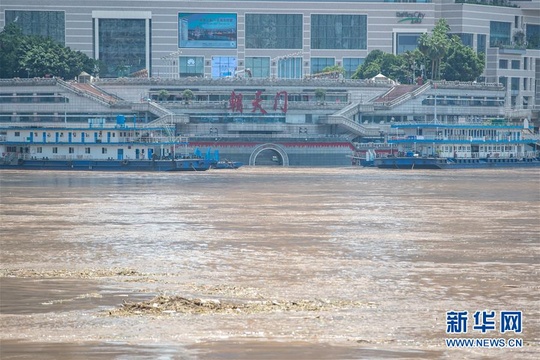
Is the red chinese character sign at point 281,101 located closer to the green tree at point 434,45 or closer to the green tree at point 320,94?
the green tree at point 320,94

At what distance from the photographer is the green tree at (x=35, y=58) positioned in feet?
629

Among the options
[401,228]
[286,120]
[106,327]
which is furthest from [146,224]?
[286,120]

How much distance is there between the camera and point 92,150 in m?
152

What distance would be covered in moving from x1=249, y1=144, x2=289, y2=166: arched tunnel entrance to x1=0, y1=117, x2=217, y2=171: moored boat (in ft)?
73.3

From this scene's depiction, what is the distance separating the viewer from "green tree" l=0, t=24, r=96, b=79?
19162 cm

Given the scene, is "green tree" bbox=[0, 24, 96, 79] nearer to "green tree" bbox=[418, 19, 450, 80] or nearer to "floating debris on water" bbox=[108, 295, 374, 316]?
"green tree" bbox=[418, 19, 450, 80]

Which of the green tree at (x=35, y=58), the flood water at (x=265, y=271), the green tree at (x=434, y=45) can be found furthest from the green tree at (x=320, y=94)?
the flood water at (x=265, y=271)

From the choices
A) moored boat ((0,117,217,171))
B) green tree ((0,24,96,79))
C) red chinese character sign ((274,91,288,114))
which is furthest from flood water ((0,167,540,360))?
green tree ((0,24,96,79))

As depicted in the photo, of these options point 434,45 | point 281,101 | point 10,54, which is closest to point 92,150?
point 281,101

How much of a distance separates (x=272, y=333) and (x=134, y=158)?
117393 mm

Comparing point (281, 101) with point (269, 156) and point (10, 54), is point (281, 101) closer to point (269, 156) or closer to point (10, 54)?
point (269, 156)

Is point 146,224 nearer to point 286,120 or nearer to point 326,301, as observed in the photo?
point 326,301

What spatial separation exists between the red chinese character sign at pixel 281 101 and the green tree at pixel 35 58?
29638 millimetres

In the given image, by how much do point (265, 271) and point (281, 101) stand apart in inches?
5522
